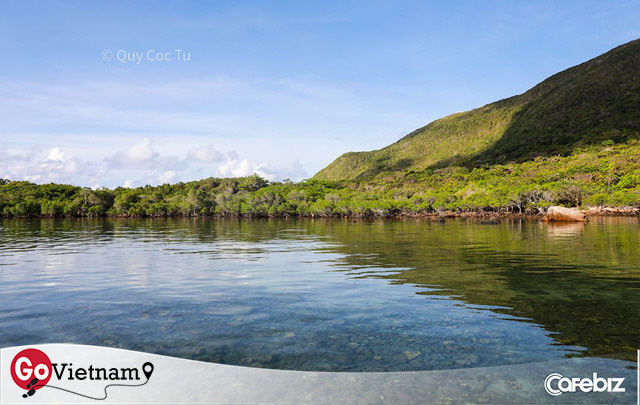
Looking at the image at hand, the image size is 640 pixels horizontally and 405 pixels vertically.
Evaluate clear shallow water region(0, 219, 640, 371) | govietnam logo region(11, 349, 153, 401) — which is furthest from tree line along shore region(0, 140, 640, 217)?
govietnam logo region(11, 349, 153, 401)

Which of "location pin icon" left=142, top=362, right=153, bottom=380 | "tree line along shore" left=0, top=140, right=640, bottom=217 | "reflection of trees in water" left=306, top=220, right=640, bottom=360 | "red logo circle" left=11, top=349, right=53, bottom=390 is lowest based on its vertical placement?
"reflection of trees in water" left=306, top=220, right=640, bottom=360

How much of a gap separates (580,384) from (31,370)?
10905 millimetres

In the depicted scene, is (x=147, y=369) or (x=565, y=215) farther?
(x=565, y=215)

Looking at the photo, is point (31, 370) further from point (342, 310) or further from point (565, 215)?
point (565, 215)

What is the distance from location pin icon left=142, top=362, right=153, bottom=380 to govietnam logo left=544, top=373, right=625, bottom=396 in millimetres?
7874

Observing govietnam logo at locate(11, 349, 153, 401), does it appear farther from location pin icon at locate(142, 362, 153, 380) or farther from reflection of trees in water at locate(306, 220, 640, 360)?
reflection of trees in water at locate(306, 220, 640, 360)

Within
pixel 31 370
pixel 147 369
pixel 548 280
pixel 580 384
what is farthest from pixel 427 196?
pixel 31 370

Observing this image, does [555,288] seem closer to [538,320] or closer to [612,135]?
[538,320]

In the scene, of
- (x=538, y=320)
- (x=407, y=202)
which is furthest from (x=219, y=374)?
(x=407, y=202)

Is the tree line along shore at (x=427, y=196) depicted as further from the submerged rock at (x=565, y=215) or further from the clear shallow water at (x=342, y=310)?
the clear shallow water at (x=342, y=310)

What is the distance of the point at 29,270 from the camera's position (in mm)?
23938

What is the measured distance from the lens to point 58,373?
8.84 m

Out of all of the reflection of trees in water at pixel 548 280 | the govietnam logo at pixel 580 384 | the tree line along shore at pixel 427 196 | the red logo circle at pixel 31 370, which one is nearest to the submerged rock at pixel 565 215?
the tree line along shore at pixel 427 196

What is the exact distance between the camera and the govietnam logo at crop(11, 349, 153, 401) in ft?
27.0
